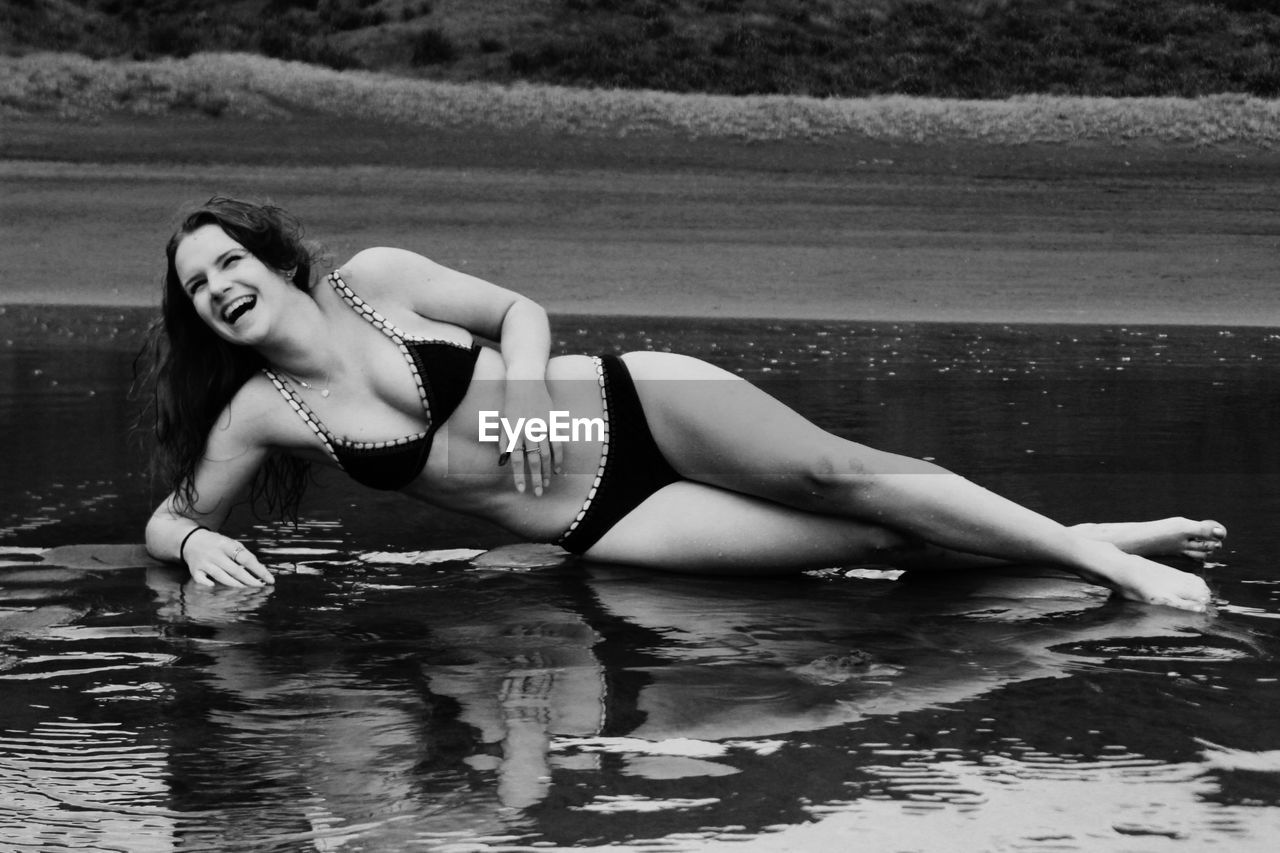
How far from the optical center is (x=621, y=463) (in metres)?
3.02

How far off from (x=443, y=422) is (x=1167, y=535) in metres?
1.34

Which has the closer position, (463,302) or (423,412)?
(423,412)

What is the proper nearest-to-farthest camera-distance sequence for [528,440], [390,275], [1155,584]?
[1155,584], [528,440], [390,275]

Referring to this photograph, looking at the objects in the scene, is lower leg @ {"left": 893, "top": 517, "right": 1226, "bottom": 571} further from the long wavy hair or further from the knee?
the long wavy hair

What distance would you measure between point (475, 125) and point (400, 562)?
42.1 ft

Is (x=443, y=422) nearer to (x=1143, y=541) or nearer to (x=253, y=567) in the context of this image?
(x=253, y=567)

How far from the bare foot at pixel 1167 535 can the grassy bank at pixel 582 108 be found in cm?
1237

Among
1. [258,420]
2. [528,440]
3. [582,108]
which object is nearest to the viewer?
[528,440]

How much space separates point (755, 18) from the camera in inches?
653

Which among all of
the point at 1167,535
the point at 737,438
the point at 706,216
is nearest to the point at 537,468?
the point at 737,438

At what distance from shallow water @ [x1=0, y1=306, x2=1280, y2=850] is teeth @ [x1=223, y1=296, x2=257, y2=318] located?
50 cm

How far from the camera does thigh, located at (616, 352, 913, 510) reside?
9.50 ft

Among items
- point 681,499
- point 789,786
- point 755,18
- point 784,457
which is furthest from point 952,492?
point 755,18

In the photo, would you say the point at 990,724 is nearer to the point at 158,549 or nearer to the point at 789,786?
the point at 789,786
